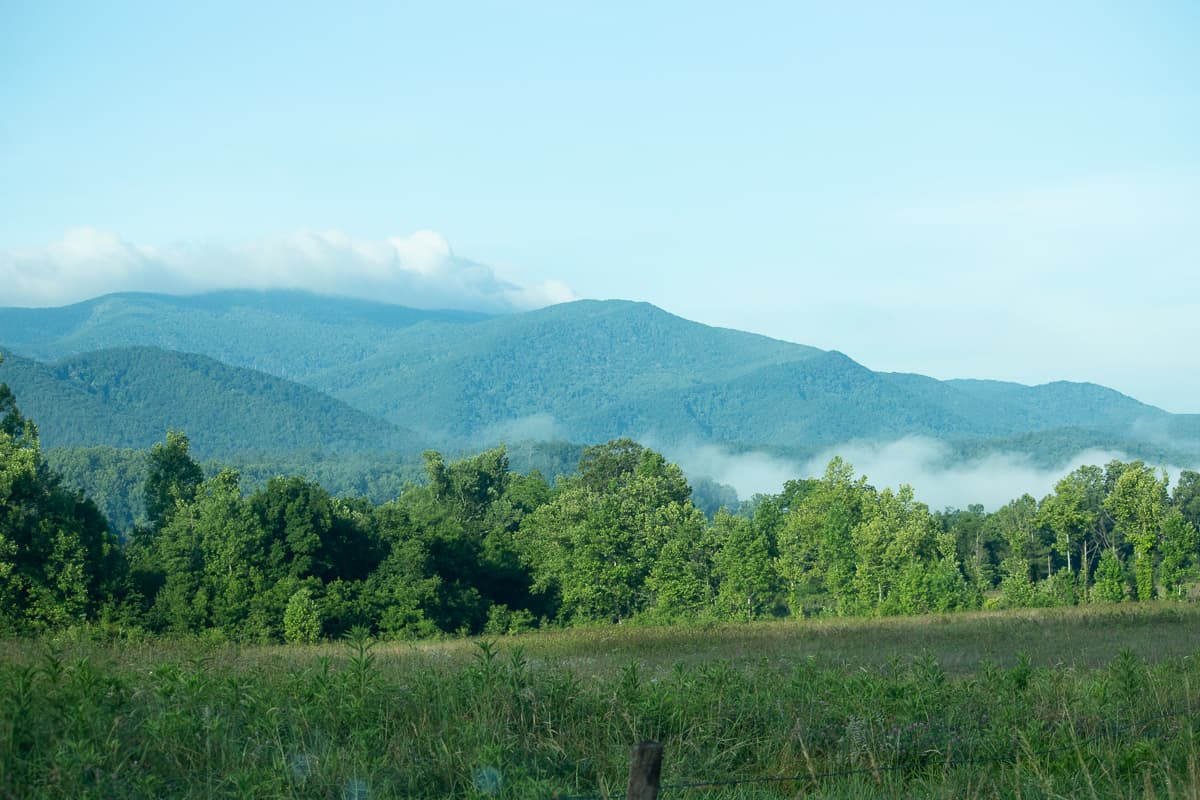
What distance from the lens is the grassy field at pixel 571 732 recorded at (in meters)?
8.43

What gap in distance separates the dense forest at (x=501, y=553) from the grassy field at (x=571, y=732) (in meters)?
25.6

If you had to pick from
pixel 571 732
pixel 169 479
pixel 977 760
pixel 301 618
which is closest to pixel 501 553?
pixel 169 479

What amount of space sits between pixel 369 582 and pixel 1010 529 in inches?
2387

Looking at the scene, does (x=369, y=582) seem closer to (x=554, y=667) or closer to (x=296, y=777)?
(x=554, y=667)

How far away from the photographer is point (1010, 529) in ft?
297

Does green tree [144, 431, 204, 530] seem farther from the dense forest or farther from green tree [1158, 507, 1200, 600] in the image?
green tree [1158, 507, 1200, 600]

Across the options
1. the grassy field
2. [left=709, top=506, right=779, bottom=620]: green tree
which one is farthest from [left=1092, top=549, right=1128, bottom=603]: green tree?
the grassy field

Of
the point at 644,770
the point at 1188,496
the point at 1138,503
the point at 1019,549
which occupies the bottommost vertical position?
the point at 1019,549

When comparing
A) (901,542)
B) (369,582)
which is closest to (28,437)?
(369,582)

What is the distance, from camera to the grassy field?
332 inches

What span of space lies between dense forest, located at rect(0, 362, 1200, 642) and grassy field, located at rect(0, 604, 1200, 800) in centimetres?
2563

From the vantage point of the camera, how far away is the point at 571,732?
9969mm

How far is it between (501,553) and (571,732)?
52850mm

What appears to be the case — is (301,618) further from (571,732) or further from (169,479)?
(571,732)
